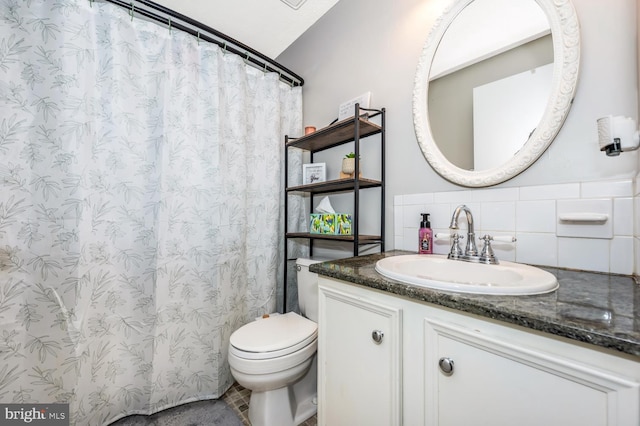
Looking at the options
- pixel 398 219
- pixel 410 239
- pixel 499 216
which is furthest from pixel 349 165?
pixel 499 216

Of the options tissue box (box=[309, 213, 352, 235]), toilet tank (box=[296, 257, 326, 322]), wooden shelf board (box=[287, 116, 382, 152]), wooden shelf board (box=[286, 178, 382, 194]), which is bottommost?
toilet tank (box=[296, 257, 326, 322])

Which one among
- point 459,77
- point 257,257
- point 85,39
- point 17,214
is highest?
point 85,39

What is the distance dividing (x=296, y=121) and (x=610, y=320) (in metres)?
1.78

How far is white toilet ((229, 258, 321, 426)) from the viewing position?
1.04 metres

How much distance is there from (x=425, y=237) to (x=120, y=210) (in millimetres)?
1413

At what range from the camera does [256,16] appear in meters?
1.60

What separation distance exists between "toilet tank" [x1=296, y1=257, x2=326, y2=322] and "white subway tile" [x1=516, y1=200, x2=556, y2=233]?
946 millimetres

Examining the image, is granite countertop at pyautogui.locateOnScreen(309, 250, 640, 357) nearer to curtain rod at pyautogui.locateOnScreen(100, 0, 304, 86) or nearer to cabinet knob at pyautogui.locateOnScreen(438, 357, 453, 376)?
cabinet knob at pyautogui.locateOnScreen(438, 357, 453, 376)

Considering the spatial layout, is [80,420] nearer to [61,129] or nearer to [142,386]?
[142,386]

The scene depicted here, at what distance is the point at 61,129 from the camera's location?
1.07 meters

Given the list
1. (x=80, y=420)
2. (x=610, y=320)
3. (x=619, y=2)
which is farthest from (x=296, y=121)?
(x=80, y=420)

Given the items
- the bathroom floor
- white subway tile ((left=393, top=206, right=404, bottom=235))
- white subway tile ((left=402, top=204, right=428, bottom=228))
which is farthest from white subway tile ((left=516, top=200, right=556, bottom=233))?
the bathroom floor

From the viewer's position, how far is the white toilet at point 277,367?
3.42 ft

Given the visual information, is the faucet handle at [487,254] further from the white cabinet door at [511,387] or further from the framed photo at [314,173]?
the framed photo at [314,173]
